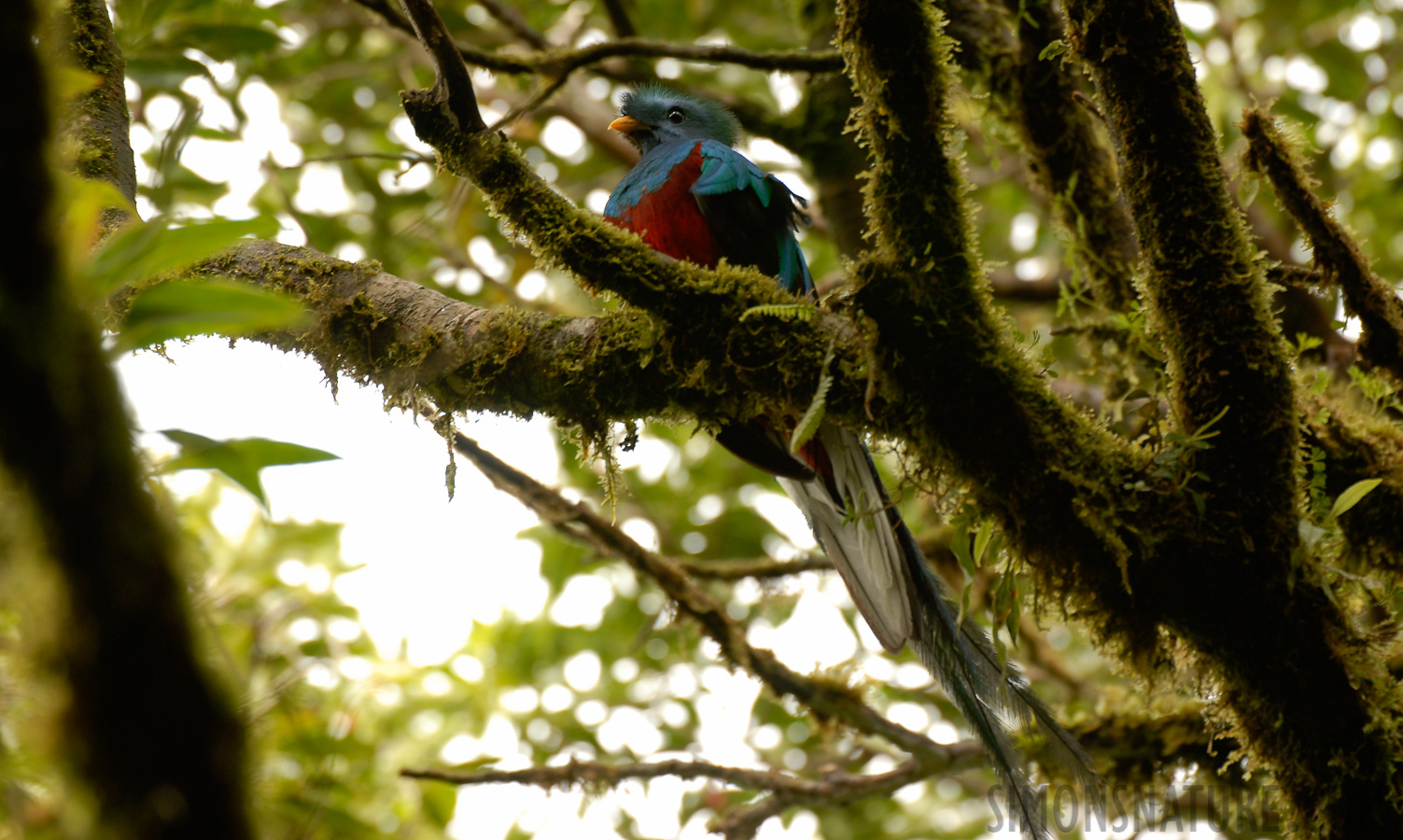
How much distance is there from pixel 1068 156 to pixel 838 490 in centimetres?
132

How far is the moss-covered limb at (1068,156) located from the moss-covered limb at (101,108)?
2638 millimetres

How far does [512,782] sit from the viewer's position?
9.82 ft

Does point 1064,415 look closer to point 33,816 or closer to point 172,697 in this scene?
point 172,697

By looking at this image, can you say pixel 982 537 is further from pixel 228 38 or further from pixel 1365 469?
pixel 228 38

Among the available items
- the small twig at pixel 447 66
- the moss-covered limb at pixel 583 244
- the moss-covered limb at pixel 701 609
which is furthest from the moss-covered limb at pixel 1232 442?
the moss-covered limb at pixel 701 609

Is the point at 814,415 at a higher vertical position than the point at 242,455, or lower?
higher

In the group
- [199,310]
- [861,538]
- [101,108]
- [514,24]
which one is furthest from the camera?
[514,24]

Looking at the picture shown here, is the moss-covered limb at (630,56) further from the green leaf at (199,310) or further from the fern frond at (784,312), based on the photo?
the green leaf at (199,310)

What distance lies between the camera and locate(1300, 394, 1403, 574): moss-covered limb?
232 cm

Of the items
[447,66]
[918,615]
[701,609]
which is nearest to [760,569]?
[701,609]

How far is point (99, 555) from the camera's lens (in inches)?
21.3

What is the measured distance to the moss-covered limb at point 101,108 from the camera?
8.02 ft

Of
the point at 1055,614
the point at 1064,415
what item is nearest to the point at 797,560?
the point at 1055,614

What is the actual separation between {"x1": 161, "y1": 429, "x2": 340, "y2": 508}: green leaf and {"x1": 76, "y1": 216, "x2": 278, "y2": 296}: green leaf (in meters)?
0.19
